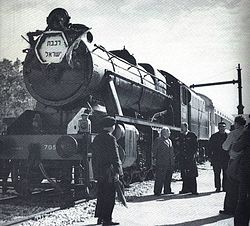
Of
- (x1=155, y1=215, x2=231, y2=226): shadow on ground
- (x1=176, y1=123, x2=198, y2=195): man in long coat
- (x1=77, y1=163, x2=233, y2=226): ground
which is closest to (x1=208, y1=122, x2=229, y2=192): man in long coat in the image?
(x1=176, y1=123, x2=198, y2=195): man in long coat

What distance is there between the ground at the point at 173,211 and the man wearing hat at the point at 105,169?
0.30 meters

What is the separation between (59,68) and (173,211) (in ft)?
10.6

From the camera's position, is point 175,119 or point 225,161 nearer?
point 225,161

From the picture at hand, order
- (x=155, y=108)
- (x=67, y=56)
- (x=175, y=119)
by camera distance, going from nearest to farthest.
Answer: (x=67, y=56) → (x=155, y=108) → (x=175, y=119)

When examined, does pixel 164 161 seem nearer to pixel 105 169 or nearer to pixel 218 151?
pixel 218 151

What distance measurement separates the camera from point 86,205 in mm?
6344

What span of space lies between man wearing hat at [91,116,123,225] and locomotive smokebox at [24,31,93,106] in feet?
6.71

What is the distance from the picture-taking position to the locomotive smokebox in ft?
22.4

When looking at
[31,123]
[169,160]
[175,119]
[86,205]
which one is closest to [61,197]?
[86,205]

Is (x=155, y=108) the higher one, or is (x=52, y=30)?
(x=52, y=30)

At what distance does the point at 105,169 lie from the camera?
16.7ft

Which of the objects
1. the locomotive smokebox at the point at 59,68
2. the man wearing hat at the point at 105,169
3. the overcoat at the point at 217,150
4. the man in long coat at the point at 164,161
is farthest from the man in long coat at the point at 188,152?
the man wearing hat at the point at 105,169

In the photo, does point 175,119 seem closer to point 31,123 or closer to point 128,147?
point 128,147

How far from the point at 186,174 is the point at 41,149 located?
3.25 meters
